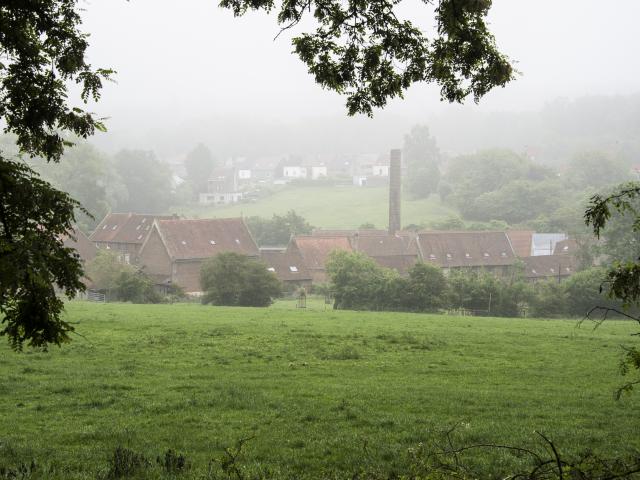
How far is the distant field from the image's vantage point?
122125mm

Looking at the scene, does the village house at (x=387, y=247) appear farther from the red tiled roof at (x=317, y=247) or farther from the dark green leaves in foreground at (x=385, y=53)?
the dark green leaves in foreground at (x=385, y=53)

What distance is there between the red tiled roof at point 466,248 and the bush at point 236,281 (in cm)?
3439

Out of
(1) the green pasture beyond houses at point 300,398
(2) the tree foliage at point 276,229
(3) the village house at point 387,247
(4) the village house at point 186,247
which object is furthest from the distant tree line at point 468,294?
(2) the tree foliage at point 276,229

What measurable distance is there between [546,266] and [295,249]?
2710cm

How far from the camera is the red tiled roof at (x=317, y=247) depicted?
7444cm

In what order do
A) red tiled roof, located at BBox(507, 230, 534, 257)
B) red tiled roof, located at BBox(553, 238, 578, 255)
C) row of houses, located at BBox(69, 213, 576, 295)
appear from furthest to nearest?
1. red tiled roof, located at BBox(507, 230, 534, 257)
2. red tiled roof, located at BBox(553, 238, 578, 255)
3. row of houses, located at BBox(69, 213, 576, 295)

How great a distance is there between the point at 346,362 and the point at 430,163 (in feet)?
422

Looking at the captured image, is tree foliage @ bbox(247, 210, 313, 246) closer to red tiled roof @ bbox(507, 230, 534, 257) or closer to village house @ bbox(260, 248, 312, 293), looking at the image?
village house @ bbox(260, 248, 312, 293)

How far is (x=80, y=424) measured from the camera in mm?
11352

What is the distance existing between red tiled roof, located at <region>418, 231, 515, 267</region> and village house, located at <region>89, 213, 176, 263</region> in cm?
2839

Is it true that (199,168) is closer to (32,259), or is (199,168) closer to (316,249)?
(316,249)

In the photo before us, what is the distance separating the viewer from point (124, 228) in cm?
7819

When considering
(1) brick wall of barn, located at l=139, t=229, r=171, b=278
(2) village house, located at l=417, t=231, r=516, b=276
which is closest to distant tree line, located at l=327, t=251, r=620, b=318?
(1) brick wall of barn, located at l=139, t=229, r=171, b=278

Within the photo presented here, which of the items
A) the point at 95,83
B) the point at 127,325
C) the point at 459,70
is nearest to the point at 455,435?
the point at 459,70
